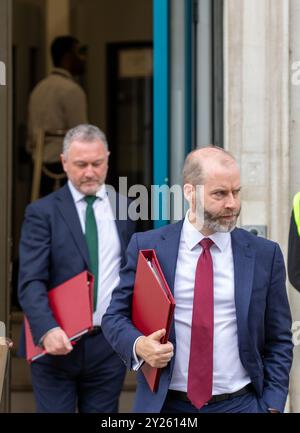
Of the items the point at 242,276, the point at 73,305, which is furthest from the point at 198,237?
the point at 73,305

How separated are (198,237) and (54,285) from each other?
1555mm

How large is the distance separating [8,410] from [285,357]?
8.00 feet

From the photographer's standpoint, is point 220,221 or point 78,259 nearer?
point 220,221

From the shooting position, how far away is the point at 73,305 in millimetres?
5227

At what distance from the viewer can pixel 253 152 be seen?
219 inches

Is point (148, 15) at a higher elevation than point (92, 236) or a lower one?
higher

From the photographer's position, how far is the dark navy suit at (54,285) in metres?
5.32

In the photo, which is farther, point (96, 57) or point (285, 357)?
point (96, 57)

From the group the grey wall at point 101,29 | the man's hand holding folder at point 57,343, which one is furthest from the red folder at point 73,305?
the grey wall at point 101,29

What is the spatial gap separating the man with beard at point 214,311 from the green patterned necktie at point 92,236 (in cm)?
134

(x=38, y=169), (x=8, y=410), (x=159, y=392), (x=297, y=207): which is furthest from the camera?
(x=38, y=169)

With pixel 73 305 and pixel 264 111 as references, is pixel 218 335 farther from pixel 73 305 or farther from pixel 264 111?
pixel 264 111
